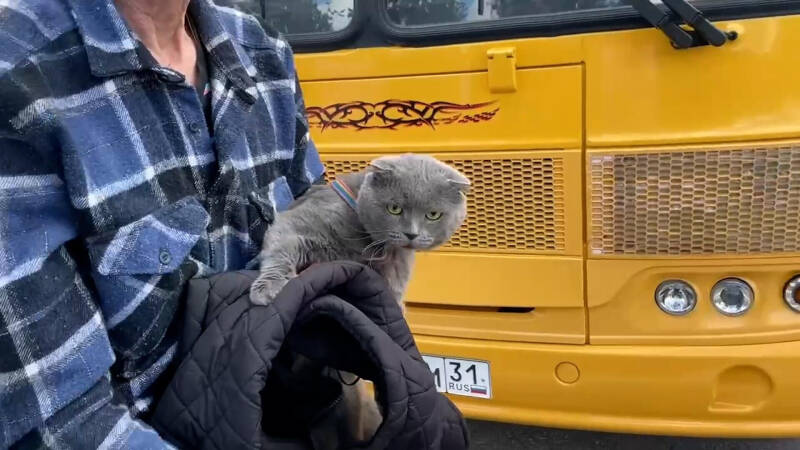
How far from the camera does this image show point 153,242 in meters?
1.32

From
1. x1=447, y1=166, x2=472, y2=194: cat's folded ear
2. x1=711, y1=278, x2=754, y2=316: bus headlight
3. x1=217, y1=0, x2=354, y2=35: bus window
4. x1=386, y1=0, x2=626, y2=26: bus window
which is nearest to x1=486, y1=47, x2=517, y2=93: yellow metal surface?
x1=386, y1=0, x2=626, y2=26: bus window

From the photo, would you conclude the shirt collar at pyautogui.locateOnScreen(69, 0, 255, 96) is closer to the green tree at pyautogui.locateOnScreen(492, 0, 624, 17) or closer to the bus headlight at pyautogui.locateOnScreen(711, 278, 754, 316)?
the green tree at pyautogui.locateOnScreen(492, 0, 624, 17)

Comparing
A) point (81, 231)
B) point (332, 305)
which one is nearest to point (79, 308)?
point (81, 231)

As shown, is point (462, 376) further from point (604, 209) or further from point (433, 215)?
point (433, 215)

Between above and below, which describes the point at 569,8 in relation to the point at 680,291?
above

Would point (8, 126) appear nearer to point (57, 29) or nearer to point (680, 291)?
point (57, 29)

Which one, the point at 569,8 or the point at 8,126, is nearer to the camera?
the point at 8,126

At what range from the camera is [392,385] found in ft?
4.37

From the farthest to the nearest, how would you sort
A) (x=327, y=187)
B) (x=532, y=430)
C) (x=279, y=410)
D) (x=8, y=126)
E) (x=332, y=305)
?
(x=532, y=430) → (x=327, y=187) → (x=279, y=410) → (x=332, y=305) → (x=8, y=126)

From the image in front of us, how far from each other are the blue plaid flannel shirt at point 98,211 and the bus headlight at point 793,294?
221 cm

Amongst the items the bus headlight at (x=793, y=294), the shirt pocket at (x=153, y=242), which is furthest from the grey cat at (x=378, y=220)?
the bus headlight at (x=793, y=294)

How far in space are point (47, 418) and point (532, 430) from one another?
3.29 m

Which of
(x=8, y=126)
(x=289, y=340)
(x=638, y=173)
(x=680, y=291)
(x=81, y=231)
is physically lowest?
(x=680, y=291)

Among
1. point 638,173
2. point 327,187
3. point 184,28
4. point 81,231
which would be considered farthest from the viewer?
point 638,173
